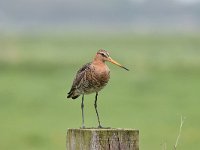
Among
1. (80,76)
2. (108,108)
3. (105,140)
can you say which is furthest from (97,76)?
(108,108)

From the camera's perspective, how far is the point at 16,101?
21969 millimetres

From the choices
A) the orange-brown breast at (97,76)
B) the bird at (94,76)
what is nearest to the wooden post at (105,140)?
the bird at (94,76)

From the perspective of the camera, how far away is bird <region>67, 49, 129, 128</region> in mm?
5832

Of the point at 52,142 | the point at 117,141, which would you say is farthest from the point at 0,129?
the point at 117,141

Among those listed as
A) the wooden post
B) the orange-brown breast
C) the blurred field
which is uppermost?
the blurred field

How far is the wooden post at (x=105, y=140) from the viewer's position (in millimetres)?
4656

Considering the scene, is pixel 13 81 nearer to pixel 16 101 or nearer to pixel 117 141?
pixel 16 101

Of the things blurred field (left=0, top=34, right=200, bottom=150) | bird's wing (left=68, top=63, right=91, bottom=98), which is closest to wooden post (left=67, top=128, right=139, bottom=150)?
bird's wing (left=68, top=63, right=91, bottom=98)

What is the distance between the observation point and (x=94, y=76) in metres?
6.04

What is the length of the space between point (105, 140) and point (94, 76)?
55.5 inches

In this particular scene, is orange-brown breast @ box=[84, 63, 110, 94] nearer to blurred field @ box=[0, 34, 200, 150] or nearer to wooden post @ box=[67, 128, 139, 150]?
wooden post @ box=[67, 128, 139, 150]

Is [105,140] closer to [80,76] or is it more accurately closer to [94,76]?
[94,76]

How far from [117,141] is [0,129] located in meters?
12.8

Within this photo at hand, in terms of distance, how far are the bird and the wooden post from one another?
95 cm
